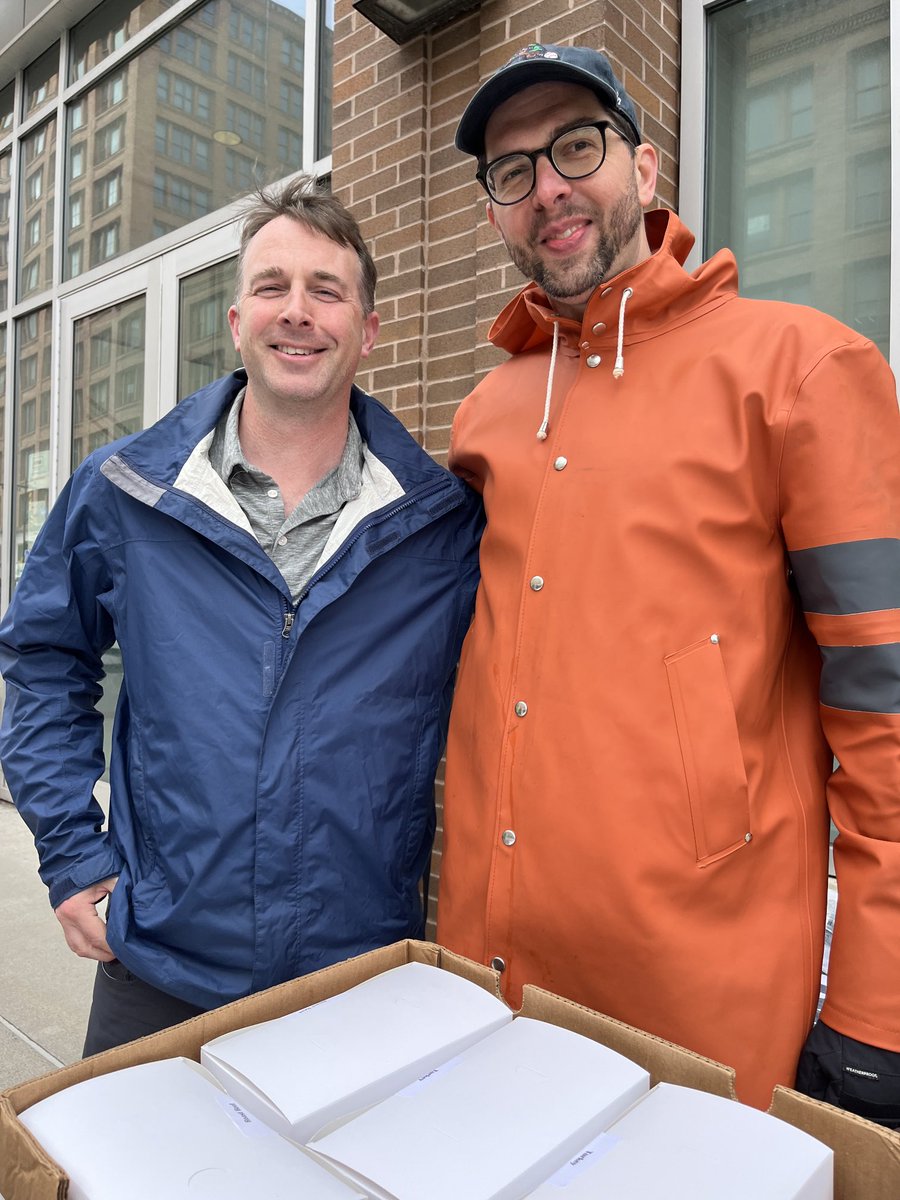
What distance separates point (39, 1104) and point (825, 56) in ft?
10.9

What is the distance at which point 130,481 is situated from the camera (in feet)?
5.36

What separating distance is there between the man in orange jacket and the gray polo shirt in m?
0.40

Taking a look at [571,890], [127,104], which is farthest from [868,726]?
[127,104]

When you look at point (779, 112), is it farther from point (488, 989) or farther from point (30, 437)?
point (30, 437)

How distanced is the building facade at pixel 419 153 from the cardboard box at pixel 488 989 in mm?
2238

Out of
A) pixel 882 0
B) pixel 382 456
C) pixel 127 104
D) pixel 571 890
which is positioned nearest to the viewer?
pixel 571 890

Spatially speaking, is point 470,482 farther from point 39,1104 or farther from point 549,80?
point 39,1104

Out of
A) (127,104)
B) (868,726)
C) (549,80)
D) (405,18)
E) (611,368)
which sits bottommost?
(868,726)

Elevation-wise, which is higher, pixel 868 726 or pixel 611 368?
pixel 611 368

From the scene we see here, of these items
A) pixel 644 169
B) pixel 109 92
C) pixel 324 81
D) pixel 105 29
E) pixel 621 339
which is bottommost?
pixel 621 339

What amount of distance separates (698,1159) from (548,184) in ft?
4.78

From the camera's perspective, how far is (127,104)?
564 cm

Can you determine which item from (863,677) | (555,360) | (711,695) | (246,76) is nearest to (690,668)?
(711,695)

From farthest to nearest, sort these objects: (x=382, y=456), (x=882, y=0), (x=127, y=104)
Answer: (x=127, y=104) → (x=882, y=0) → (x=382, y=456)
